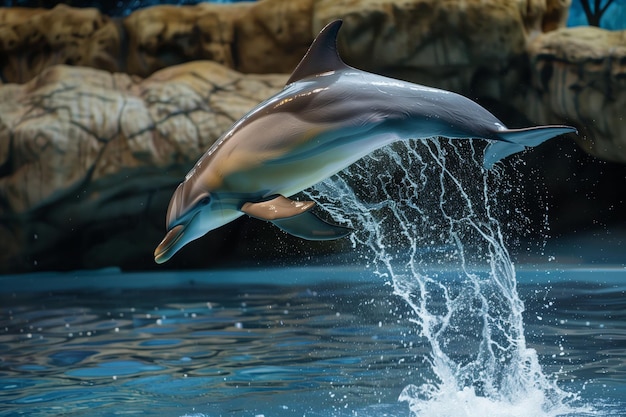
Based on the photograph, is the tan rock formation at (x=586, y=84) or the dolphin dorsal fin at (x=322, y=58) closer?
the dolphin dorsal fin at (x=322, y=58)

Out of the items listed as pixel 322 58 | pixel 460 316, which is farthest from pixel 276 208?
pixel 460 316

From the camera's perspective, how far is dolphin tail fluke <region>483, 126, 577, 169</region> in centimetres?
269

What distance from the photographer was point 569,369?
451 cm

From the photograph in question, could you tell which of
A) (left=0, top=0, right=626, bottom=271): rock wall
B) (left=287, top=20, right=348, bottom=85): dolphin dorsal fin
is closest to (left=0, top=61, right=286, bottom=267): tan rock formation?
(left=0, top=0, right=626, bottom=271): rock wall

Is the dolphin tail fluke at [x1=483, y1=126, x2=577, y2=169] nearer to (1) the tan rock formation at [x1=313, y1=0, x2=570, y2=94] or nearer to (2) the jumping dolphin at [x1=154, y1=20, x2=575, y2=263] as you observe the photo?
(2) the jumping dolphin at [x1=154, y1=20, x2=575, y2=263]

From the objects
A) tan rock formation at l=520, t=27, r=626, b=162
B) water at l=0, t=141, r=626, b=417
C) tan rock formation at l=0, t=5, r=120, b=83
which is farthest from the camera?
tan rock formation at l=0, t=5, r=120, b=83

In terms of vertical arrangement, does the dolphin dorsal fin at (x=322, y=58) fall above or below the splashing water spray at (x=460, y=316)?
above

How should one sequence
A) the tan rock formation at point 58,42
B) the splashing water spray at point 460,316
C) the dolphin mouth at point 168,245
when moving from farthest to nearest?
the tan rock formation at point 58,42 < the splashing water spray at point 460,316 < the dolphin mouth at point 168,245

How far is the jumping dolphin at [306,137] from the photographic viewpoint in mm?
2781

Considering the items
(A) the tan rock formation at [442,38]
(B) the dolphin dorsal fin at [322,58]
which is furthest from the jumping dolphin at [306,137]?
(A) the tan rock formation at [442,38]

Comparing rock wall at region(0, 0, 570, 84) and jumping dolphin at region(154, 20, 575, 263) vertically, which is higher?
jumping dolphin at region(154, 20, 575, 263)

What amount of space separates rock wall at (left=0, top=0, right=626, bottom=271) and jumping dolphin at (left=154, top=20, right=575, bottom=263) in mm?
7870

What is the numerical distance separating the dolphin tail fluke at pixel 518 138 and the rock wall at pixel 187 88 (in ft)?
25.8

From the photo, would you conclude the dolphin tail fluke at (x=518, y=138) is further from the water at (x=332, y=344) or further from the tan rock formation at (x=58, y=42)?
the tan rock formation at (x=58, y=42)
